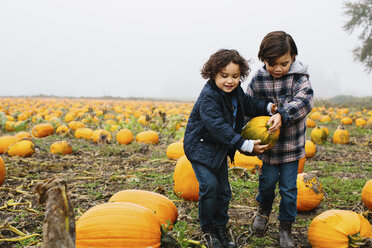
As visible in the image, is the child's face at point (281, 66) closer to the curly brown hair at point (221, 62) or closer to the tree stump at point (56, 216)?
the curly brown hair at point (221, 62)

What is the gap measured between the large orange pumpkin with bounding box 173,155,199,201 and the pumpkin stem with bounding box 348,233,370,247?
1.73 meters

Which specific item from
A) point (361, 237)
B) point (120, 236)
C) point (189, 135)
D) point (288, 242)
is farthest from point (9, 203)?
point (361, 237)

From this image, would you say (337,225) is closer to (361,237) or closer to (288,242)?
(361,237)

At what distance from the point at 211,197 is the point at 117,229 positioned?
35.3 inches

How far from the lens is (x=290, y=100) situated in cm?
308

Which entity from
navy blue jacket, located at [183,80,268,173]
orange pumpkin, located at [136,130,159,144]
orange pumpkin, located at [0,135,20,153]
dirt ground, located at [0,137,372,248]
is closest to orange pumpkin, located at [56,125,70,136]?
dirt ground, located at [0,137,372,248]

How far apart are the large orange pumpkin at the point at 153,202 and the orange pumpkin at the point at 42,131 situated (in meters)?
6.13

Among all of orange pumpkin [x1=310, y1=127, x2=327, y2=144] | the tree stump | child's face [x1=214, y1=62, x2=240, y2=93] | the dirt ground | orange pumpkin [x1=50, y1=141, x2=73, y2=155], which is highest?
→ child's face [x1=214, y1=62, x2=240, y2=93]

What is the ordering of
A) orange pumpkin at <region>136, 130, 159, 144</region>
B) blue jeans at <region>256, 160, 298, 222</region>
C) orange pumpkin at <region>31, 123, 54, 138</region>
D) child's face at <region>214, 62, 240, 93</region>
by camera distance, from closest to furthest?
1. child's face at <region>214, 62, 240, 93</region>
2. blue jeans at <region>256, 160, 298, 222</region>
3. orange pumpkin at <region>136, 130, 159, 144</region>
4. orange pumpkin at <region>31, 123, 54, 138</region>

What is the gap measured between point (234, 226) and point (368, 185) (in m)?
1.58

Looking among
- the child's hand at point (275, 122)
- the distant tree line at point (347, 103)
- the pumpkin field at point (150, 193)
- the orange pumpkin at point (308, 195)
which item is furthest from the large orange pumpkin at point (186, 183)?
the distant tree line at point (347, 103)

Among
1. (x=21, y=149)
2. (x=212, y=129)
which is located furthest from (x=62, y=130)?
(x=212, y=129)

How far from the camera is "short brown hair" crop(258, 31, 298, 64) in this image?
2.82 metres

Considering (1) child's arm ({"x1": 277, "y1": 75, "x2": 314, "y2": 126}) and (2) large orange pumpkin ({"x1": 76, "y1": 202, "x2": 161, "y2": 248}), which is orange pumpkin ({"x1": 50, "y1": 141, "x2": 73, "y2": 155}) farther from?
(1) child's arm ({"x1": 277, "y1": 75, "x2": 314, "y2": 126})
